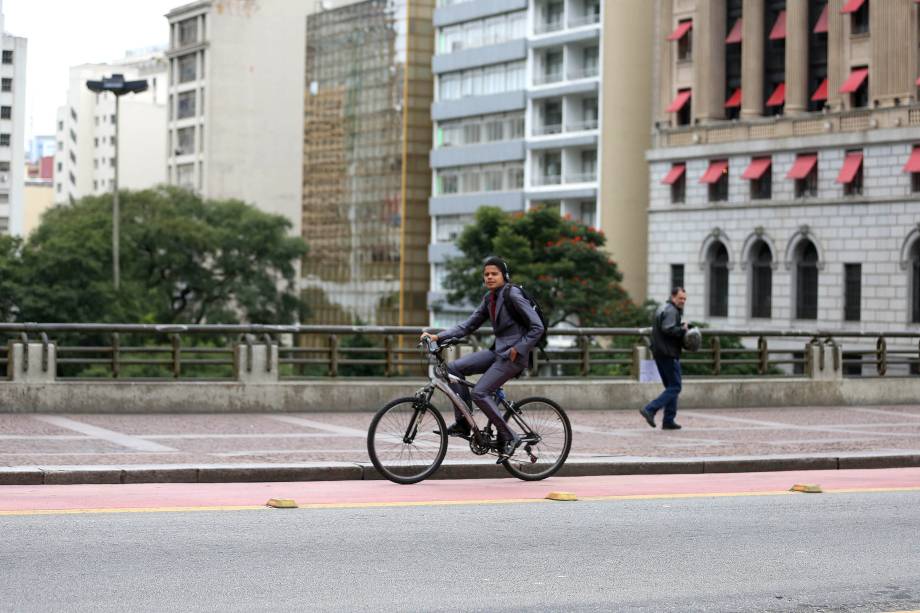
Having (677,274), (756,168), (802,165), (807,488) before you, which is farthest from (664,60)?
(807,488)

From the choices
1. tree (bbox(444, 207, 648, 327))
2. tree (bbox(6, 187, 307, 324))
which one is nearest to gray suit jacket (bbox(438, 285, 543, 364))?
tree (bbox(444, 207, 648, 327))

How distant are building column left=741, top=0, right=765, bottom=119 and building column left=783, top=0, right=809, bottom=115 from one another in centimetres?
183

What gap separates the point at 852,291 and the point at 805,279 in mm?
2929

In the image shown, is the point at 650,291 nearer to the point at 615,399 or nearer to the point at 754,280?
the point at 754,280

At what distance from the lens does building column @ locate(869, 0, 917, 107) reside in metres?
63.7

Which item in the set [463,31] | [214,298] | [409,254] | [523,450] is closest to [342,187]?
[409,254]

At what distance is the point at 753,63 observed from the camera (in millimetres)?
70625

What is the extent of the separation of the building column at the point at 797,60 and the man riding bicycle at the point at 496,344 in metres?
57.5

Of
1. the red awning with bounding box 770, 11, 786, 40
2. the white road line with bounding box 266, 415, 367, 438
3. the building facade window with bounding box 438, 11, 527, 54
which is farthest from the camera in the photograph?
the building facade window with bounding box 438, 11, 527, 54

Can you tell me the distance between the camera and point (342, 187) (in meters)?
109

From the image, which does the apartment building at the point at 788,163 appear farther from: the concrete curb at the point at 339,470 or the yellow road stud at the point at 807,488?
the yellow road stud at the point at 807,488

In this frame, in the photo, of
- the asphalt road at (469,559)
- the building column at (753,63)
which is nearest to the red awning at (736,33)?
the building column at (753,63)

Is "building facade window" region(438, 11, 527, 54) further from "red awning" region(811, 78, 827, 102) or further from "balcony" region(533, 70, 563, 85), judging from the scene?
"red awning" region(811, 78, 827, 102)

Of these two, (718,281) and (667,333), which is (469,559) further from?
(718,281)
